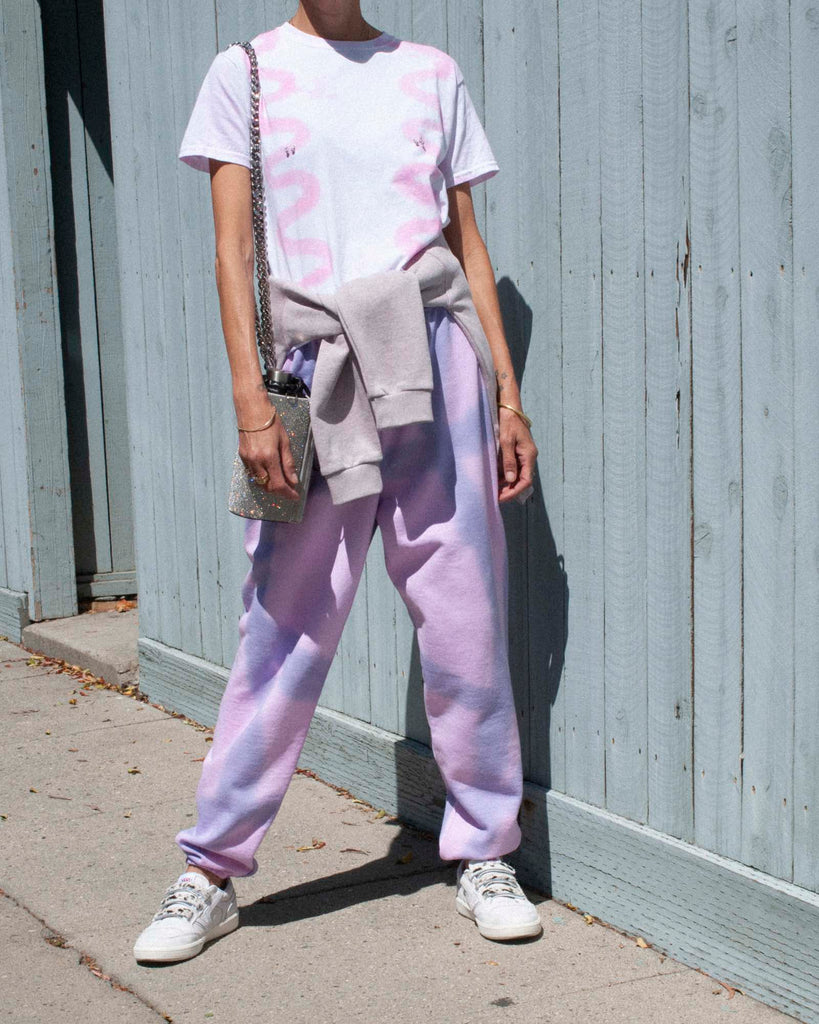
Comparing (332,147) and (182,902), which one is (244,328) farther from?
(182,902)

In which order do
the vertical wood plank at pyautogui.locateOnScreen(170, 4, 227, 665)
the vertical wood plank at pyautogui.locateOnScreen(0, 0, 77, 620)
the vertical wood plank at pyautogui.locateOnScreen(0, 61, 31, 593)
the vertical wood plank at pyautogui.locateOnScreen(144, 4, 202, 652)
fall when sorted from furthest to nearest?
the vertical wood plank at pyautogui.locateOnScreen(0, 61, 31, 593) < the vertical wood plank at pyautogui.locateOnScreen(0, 0, 77, 620) < the vertical wood plank at pyautogui.locateOnScreen(144, 4, 202, 652) < the vertical wood plank at pyautogui.locateOnScreen(170, 4, 227, 665)

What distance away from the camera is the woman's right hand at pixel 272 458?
2721mm

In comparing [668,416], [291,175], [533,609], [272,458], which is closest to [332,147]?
[291,175]

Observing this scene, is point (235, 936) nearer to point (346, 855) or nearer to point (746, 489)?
point (346, 855)

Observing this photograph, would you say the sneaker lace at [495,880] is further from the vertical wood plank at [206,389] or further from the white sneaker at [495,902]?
the vertical wood plank at [206,389]

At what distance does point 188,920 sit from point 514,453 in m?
1.22

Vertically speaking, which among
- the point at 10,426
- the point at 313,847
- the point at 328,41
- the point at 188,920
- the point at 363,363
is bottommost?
the point at 313,847

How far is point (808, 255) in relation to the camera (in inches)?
94.8

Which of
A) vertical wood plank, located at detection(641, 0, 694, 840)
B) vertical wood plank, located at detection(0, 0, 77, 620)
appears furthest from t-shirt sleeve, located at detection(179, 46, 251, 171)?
vertical wood plank, located at detection(0, 0, 77, 620)

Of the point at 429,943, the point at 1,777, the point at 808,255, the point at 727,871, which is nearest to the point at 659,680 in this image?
the point at 727,871

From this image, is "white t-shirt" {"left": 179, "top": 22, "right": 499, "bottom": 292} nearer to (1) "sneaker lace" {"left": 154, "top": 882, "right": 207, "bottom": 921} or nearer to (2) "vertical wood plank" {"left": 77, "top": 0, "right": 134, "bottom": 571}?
(1) "sneaker lace" {"left": 154, "top": 882, "right": 207, "bottom": 921}

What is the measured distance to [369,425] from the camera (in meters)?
2.79

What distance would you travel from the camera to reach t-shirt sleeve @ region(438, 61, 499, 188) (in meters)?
2.93

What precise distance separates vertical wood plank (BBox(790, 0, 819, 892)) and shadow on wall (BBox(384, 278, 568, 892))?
725mm
